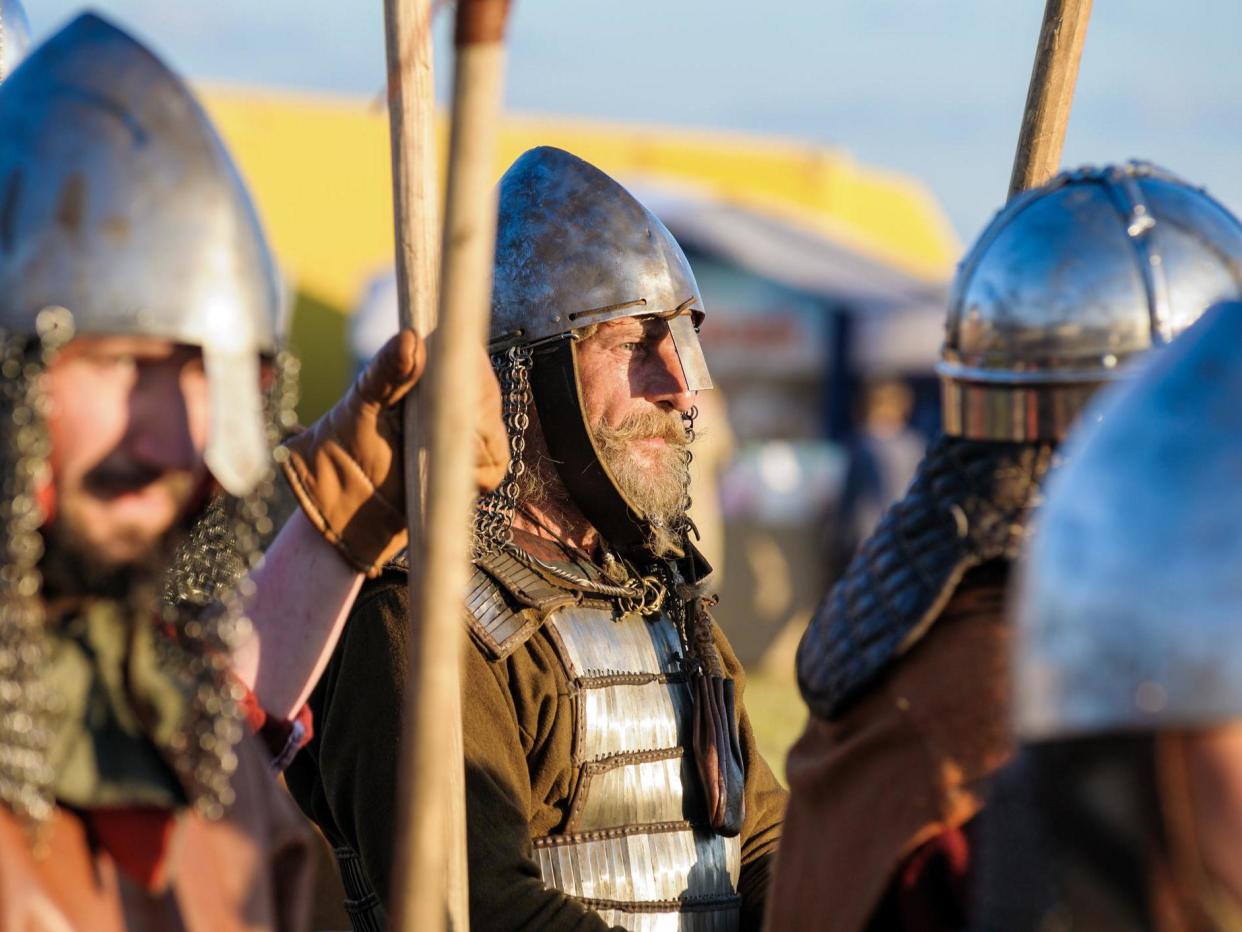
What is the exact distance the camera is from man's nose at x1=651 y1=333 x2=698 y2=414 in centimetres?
381

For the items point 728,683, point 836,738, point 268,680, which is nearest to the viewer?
point 836,738

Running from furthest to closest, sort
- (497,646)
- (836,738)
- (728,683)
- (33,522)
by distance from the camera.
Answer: (728,683) < (497,646) < (836,738) < (33,522)

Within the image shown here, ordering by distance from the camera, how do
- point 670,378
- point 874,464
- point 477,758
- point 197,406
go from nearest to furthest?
point 197,406, point 477,758, point 670,378, point 874,464

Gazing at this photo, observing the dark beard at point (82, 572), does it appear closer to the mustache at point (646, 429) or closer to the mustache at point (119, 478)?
the mustache at point (119, 478)

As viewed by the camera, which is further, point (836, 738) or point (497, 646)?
point (497, 646)

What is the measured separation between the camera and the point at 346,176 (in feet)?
65.0

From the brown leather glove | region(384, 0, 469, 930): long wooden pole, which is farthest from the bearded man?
the brown leather glove

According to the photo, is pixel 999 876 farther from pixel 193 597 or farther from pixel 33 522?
pixel 193 597

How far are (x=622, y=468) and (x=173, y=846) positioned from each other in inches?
70.9

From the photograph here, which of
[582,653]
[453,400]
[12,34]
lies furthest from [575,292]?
[453,400]

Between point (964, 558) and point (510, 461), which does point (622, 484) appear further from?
point (964, 558)

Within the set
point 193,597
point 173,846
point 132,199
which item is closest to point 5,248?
point 132,199

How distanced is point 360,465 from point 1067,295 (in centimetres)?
102

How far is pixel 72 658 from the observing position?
2016 millimetres
